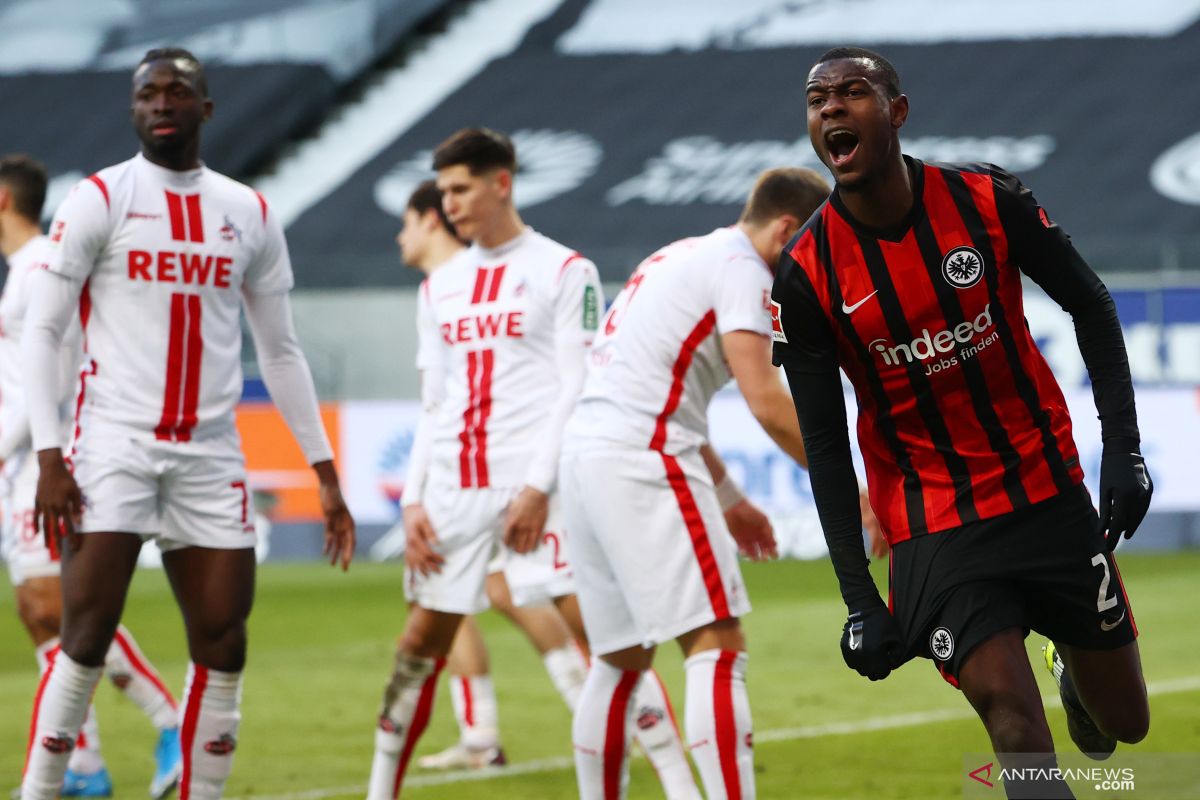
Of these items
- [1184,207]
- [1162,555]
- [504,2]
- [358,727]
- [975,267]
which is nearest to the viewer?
[975,267]

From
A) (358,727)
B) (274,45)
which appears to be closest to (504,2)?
(274,45)

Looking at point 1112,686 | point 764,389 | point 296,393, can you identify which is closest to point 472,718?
point 296,393

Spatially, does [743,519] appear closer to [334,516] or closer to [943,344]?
[334,516]

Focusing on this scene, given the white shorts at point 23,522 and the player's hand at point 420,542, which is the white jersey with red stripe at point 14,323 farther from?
the player's hand at point 420,542

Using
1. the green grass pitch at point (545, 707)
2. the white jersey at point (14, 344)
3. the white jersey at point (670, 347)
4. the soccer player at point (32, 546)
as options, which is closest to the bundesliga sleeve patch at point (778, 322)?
the white jersey at point (670, 347)

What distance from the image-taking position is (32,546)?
249 inches

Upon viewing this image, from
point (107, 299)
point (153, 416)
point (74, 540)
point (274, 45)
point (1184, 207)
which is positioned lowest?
point (74, 540)

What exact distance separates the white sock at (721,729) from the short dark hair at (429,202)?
3.09m

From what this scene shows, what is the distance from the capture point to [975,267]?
3.67 meters

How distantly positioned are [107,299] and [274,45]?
68.6 ft

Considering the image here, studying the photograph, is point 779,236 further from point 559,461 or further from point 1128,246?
point 1128,246

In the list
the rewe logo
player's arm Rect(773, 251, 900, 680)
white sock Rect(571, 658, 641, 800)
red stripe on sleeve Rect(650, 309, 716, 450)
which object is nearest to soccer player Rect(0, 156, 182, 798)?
white sock Rect(571, 658, 641, 800)

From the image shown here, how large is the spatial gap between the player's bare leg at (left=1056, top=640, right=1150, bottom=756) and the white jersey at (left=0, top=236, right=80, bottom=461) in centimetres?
362

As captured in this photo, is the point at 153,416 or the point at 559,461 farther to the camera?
the point at 559,461
